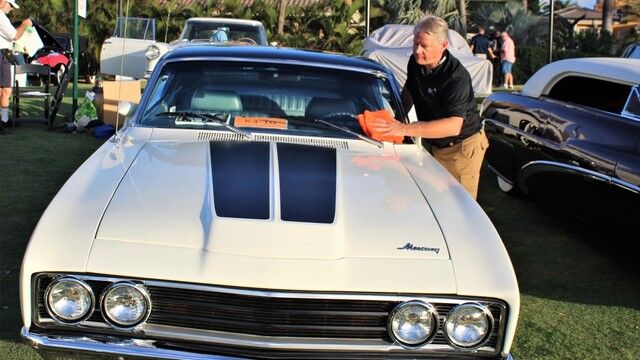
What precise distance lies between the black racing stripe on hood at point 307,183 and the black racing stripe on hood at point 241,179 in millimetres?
76

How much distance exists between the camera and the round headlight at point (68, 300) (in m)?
2.35

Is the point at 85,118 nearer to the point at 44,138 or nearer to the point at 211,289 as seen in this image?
the point at 44,138

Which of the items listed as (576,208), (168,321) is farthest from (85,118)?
(168,321)

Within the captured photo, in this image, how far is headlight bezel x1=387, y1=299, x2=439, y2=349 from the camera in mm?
2361

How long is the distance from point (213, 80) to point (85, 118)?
6.03 metres

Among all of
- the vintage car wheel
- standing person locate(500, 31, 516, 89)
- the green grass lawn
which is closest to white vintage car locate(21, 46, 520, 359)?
the green grass lawn

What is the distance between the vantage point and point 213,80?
3975 mm

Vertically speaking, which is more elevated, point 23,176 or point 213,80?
point 213,80

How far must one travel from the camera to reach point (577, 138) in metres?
4.94

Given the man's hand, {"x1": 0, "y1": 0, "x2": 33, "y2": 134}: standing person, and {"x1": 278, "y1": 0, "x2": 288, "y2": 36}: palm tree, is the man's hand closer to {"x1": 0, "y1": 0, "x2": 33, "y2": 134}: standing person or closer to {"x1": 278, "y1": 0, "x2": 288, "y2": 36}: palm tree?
{"x1": 0, "y1": 0, "x2": 33, "y2": 134}: standing person

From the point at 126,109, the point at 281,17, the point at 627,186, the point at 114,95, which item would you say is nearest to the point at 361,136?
the point at 126,109

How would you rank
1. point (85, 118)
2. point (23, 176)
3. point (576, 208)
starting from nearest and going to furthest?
point (576, 208), point (23, 176), point (85, 118)

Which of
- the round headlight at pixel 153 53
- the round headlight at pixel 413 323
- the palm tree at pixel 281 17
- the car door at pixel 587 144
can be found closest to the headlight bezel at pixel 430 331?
the round headlight at pixel 413 323

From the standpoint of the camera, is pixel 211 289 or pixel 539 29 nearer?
pixel 211 289
